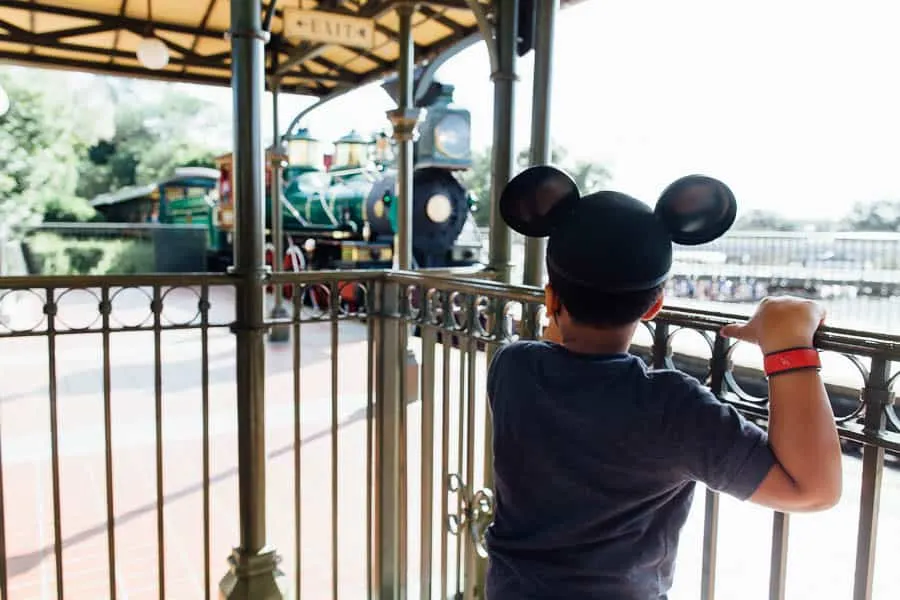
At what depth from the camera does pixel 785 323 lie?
0.83 metres

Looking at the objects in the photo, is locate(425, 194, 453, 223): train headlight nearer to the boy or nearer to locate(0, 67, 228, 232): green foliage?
locate(0, 67, 228, 232): green foliage

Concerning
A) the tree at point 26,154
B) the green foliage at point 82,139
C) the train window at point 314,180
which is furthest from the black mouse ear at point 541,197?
the tree at point 26,154

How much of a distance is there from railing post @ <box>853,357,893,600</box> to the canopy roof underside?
11.6ft

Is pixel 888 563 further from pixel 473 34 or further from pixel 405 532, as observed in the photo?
pixel 473 34

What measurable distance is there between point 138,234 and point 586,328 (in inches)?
663

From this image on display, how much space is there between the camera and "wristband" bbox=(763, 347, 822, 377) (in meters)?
0.81

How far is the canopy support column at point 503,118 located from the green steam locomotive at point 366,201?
316cm

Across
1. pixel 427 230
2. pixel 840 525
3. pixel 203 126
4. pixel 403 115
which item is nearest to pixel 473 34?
pixel 403 115

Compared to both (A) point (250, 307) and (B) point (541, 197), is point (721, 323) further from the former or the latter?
(A) point (250, 307)

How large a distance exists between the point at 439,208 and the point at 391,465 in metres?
6.65

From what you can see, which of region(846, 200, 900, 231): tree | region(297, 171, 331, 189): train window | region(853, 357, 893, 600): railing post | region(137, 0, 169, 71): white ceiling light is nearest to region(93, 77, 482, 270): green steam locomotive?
region(297, 171, 331, 189): train window

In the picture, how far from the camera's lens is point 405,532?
2.31m

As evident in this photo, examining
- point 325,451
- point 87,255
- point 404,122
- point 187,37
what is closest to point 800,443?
point 325,451

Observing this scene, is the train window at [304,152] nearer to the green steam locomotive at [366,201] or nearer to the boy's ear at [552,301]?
the green steam locomotive at [366,201]
